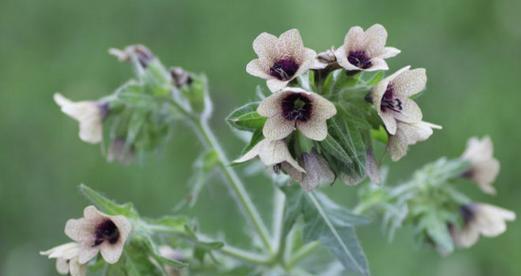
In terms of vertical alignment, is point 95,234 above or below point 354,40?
below

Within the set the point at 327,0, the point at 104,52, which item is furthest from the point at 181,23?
the point at 327,0

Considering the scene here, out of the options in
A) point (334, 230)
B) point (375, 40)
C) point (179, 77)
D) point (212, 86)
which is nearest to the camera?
point (375, 40)

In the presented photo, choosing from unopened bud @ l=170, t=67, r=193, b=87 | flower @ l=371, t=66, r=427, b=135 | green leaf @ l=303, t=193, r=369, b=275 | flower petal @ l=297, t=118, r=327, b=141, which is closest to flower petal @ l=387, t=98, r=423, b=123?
flower @ l=371, t=66, r=427, b=135

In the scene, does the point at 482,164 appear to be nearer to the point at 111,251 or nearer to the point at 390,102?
the point at 390,102

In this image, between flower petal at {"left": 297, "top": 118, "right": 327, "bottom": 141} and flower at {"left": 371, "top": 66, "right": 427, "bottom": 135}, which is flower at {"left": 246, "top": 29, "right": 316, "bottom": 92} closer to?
flower petal at {"left": 297, "top": 118, "right": 327, "bottom": 141}

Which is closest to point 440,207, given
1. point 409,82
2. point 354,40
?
point 409,82

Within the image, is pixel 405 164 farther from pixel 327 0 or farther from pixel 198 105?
pixel 198 105
